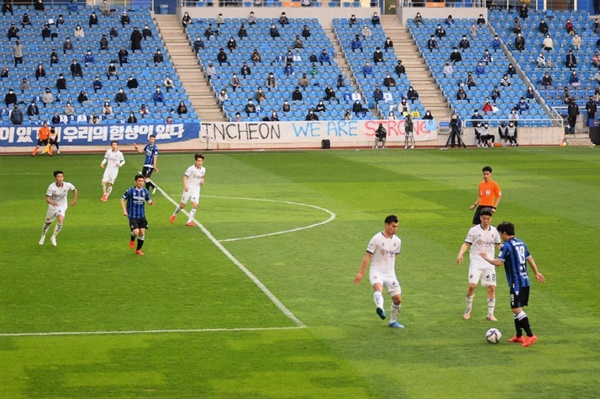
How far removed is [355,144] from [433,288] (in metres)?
39.5

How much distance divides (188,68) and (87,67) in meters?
6.35

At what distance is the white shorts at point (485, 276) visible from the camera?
1928cm

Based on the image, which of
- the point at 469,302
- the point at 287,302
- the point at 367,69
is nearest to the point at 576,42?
the point at 367,69

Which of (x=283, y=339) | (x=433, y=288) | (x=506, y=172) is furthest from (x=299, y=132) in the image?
(x=283, y=339)

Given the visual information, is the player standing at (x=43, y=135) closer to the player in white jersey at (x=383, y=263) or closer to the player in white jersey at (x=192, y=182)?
the player in white jersey at (x=192, y=182)

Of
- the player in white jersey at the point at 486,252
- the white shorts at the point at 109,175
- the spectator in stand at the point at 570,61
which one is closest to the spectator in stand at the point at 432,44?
the spectator in stand at the point at 570,61

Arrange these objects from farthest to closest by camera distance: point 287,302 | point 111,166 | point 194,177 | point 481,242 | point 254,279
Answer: point 111,166 → point 194,177 → point 254,279 → point 287,302 → point 481,242

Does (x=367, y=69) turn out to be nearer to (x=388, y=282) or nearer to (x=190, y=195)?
(x=190, y=195)

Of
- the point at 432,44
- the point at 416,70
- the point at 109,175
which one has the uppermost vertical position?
the point at 432,44

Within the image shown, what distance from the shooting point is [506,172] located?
153 feet

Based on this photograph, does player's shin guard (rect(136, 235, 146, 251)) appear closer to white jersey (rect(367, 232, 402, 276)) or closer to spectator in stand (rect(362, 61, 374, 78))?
white jersey (rect(367, 232, 402, 276))

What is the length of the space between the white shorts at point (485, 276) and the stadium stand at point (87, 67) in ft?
138

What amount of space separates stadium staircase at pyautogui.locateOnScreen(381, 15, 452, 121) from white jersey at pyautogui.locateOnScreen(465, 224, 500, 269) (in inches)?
1786

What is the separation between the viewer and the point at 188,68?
6781 centimetres
